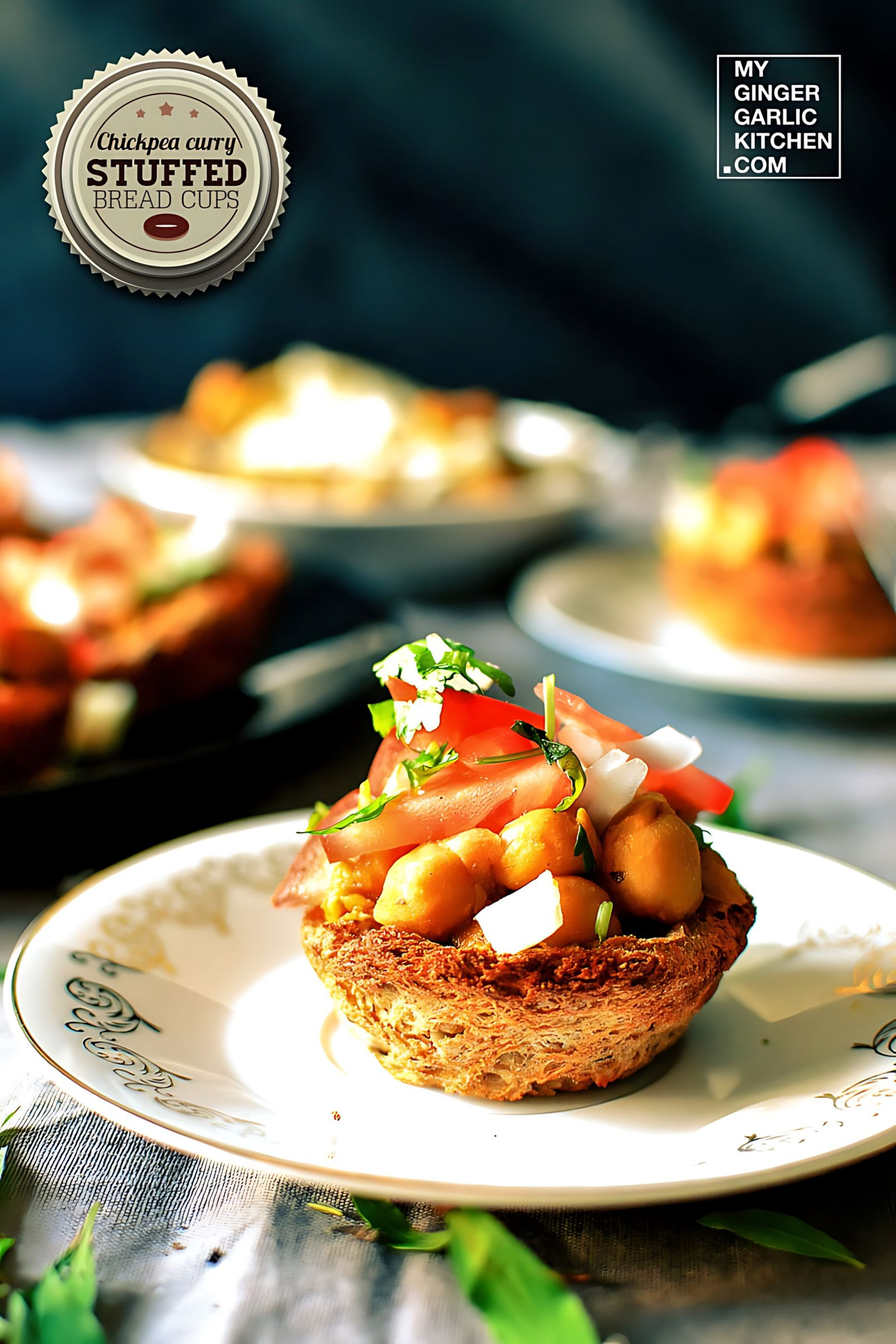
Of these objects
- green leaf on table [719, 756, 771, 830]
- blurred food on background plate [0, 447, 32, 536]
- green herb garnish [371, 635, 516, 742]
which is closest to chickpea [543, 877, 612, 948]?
green herb garnish [371, 635, 516, 742]

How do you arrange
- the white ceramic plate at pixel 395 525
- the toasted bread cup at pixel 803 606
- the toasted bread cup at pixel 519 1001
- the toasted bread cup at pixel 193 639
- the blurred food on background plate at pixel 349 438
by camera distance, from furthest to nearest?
the blurred food on background plate at pixel 349 438 → the white ceramic plate at pixel 395 525 → the toasted bread cup at pixel 803 606 → the toasted bread cup at pixel 193 639 → the toasted bread cup at pixel 519 1001

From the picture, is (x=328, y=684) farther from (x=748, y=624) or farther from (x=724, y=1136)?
(x=724, y=1136)

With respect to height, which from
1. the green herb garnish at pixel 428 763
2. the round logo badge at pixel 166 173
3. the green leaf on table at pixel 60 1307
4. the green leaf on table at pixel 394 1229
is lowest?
the green leaf on table at pixel 394 1229

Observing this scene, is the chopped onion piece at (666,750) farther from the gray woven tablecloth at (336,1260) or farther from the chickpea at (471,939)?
the gray woven tablecloth at (336,1260)

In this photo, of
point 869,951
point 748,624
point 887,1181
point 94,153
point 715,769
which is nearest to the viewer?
point 887,1181

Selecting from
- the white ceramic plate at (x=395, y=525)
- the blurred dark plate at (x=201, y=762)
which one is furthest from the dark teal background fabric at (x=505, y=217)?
the blurred dark plate at (x=201, y=762)

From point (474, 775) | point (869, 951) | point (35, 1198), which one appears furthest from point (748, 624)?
point (35, 1198)

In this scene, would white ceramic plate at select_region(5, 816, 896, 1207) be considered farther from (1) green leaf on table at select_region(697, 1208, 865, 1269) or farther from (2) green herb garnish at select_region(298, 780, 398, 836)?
(2) green herb garnish at select_region(298, 780, 398, 836)

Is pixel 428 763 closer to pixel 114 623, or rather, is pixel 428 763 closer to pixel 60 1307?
pixel 60 1307
